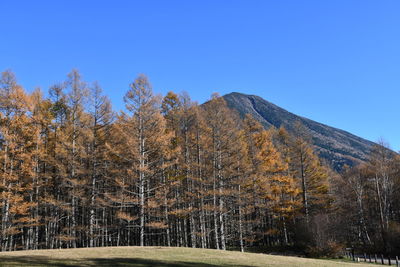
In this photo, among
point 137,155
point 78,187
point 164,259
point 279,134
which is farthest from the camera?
point 279,134

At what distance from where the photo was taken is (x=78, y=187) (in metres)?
22.7

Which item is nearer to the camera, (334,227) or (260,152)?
(334,227)

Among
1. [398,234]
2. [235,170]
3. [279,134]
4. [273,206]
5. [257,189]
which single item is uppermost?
[279,134]

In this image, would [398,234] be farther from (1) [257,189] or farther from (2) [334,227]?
(1) [257,189]

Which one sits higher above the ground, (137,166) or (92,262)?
(137,166)

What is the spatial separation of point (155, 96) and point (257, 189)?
14049 millimetres

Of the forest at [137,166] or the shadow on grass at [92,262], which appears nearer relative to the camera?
the shadow on grass at [92,262]

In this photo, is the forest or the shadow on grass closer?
the shadow on grass

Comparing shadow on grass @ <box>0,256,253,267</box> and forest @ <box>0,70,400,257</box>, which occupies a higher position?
forest @ <box>0,70,400,257</box>

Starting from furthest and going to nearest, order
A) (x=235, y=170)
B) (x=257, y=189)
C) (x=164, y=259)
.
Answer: (x=257, y=189)
(x=235, y=170)
(x=164, y=259)

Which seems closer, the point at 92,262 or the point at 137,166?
the point at 92,262

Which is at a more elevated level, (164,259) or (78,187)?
(78,187)

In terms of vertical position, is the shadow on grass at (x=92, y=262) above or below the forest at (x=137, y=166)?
below

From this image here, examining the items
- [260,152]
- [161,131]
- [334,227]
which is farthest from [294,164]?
[161,131]
